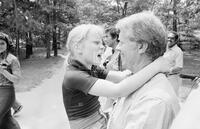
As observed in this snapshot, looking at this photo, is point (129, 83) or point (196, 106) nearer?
point (196, 106)

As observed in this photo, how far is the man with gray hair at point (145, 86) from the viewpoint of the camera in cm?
151

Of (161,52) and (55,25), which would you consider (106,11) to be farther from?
(161,52)

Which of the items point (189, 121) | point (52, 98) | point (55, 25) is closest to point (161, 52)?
point (189, 121)

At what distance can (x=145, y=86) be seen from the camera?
→ 177 centimetres

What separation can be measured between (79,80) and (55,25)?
21815 mm

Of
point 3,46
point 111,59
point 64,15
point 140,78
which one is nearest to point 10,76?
point 3,46

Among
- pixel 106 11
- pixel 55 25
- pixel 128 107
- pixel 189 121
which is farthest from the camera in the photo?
pixel 106 11

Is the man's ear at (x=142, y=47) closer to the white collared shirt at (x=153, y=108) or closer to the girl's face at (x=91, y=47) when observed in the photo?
the white collared shirt at (x=153, y=108)

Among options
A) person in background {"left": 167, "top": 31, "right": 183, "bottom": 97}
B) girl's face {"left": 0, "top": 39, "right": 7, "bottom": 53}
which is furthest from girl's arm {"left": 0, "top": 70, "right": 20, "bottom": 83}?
person in background {"left": 167, "top": 31, "right": 183, "bottom": 97}

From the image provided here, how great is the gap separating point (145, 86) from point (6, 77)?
10.1 ft

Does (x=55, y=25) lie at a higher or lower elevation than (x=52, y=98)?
higher

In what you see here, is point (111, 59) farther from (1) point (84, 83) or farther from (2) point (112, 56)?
(1) point (84, 83)

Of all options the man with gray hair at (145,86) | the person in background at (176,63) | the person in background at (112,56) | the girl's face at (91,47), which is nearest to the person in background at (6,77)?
the person in background at (112,56)

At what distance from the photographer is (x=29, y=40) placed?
835 inches
